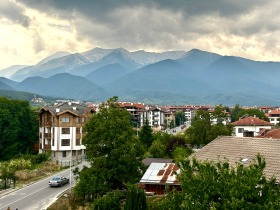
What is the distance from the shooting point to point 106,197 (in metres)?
26.6

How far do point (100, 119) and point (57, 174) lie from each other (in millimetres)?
18016

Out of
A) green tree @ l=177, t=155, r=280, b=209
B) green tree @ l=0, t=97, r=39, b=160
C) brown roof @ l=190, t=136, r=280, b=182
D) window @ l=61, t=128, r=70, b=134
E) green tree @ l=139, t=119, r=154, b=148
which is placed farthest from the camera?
window @ l=61, t=128, r=70, b=134

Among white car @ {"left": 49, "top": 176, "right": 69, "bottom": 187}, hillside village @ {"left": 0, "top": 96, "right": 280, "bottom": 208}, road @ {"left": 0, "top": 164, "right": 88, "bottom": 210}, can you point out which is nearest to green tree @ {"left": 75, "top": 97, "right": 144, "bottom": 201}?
hillside village @ {"left": 0, "top": 96, "right": 280, "bottom": 208}

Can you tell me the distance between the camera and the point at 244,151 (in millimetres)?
24531

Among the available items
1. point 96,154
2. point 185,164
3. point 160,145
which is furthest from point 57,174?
point 185,164

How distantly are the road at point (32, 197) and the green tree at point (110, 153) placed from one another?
4370 mm

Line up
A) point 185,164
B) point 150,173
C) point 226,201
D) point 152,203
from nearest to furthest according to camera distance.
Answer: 1. point 226,201
2. point 185,164
3. point 152,203
4. point 150,173

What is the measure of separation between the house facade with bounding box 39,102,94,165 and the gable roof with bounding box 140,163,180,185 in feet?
99.7

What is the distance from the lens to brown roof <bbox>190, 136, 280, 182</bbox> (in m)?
22.1

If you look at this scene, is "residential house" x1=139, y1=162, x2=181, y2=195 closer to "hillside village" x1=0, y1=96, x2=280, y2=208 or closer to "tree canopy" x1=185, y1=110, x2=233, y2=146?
"hillside village" x1=0, y1=96, x2=280, y2=208

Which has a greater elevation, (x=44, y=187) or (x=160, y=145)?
(x=160, y=145)

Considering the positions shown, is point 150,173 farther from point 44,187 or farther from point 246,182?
point 246,182

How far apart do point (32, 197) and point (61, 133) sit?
27063 millimetres

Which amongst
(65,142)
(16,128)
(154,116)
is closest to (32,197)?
(16,128)
